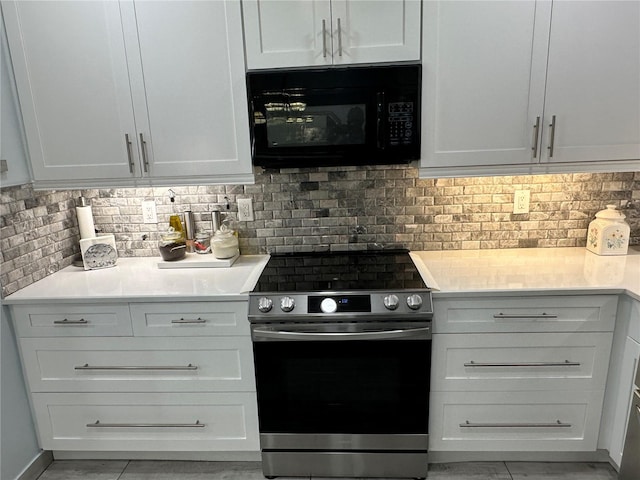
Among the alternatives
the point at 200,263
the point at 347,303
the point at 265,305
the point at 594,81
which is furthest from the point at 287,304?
the point at 594,81

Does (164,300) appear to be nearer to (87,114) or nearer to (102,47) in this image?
(87,114)

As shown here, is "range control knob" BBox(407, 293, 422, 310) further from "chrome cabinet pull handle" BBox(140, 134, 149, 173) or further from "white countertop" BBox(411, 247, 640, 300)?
"chrome cabinet pull handle" BBox(140, 134, 149, 173)

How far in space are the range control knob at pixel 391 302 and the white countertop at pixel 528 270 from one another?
0.58 ft

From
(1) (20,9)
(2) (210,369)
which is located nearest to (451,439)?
(2) (210,369)

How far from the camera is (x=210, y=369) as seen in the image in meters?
1.89

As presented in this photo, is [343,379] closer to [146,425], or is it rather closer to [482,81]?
[146,425]

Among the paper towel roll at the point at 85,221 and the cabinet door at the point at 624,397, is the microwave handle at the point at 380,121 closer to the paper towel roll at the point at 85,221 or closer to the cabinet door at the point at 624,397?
the cabinet door at the point at 624,397

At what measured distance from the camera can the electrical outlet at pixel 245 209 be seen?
7.42ft

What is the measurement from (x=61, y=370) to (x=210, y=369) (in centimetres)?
68

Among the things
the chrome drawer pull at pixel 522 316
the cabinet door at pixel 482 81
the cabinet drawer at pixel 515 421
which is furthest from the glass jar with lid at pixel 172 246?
the chrome drawer pull at pixel 522 316

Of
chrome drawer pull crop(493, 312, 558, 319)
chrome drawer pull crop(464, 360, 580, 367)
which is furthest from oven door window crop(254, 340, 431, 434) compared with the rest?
chrome drawer pull crop(493, 312, 558, 319)

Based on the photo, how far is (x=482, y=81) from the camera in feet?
5.80

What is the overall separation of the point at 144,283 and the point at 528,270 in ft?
5.67

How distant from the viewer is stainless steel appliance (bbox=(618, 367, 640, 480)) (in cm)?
163
